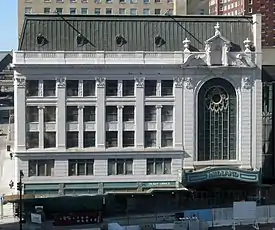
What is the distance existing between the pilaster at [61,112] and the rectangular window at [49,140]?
49cm

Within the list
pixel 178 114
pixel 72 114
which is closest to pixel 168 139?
pixel 178 114

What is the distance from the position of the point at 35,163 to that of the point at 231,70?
61.8 ft

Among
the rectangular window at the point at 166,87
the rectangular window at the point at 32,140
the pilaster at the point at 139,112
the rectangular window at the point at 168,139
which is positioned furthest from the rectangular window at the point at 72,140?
the rectangular window at the point at 166,87

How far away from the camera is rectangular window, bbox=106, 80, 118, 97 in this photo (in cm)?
6206

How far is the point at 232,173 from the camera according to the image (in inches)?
2438

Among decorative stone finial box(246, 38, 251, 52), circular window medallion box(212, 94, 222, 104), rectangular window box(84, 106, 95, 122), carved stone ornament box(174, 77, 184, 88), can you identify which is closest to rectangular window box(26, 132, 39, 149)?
rectangular window box(84, 106, 95, 122)

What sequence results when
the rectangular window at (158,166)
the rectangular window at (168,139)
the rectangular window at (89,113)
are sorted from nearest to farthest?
the rectangular window at (89,113) → the rectangular window at (158,166) → the rectangular window at (168,139)

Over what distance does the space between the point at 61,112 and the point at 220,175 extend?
14584 millimetres

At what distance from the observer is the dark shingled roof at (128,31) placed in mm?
63062

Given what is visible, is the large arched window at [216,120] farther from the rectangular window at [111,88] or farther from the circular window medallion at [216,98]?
the rectangular window at [111,88]

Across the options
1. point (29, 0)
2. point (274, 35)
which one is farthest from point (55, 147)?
point (274, 35)

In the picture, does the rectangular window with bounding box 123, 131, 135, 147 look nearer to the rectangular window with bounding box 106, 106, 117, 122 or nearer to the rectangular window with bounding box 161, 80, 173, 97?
the rectangular window with bounding box 106, 106, 117, 122

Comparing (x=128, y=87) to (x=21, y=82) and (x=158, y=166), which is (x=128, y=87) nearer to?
(x=158, y=166)

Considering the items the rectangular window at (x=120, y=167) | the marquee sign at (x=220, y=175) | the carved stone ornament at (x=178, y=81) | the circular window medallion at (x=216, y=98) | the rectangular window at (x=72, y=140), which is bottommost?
the marquee sign at (x=220, y=175)
